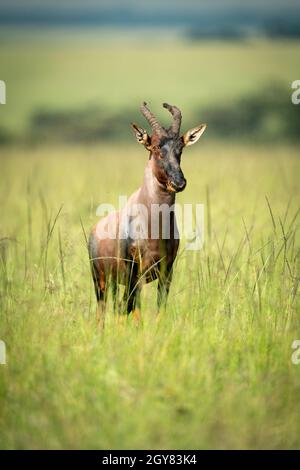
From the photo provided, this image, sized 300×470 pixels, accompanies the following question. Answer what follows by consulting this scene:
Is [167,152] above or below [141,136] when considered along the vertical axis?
below

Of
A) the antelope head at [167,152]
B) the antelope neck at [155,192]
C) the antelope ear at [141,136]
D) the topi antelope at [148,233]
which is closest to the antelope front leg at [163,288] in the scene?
the topi antelope at [148,233]

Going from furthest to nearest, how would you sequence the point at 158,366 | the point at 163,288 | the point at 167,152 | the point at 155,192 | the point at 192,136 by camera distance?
the point at 192,136
the point at 155,192
the point at 163,288
the point at 167,152
the point at 158,366

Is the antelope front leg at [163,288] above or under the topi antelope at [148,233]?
under

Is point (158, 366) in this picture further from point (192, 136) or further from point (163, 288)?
point (192, 136)

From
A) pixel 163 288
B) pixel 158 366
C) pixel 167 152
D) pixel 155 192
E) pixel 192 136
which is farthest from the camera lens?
pixel 192 136

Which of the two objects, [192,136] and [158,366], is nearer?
[158,366]

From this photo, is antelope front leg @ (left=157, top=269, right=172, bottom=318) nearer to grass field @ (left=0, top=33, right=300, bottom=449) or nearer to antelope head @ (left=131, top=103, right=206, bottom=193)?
grass field @ (left=0, top=33, right=300, bottom=449)

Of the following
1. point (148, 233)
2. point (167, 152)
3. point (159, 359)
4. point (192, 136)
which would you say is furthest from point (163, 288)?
point (192, 136)

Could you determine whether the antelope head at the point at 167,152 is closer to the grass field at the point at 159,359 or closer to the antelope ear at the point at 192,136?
the antelope ear at the point at 192,136

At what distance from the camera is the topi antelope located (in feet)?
22.6

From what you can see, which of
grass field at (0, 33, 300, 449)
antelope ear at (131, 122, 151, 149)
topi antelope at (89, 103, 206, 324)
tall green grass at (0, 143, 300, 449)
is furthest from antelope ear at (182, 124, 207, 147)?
tall green grass at (0, 143, 300, 449)

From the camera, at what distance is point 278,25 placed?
101 feet

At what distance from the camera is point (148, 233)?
703cm

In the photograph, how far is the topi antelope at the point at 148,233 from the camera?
6883mm
